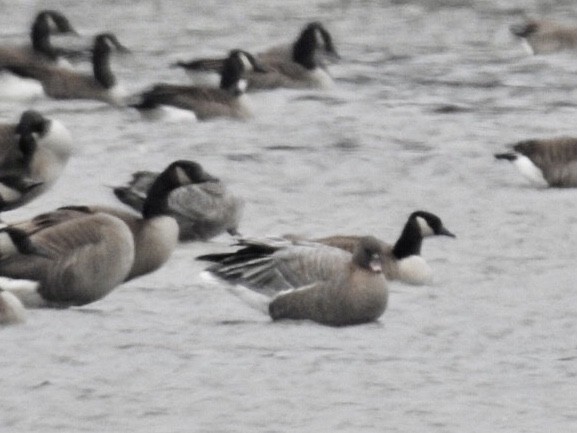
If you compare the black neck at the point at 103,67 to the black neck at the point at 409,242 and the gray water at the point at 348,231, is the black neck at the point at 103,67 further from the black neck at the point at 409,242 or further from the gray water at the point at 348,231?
the black neck at the point at 409,242

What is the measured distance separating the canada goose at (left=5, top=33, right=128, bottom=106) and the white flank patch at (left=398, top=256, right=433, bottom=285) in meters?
8.96

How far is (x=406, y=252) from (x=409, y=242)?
0.09m

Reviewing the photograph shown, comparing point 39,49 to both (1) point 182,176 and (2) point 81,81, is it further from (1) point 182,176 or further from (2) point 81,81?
(1) point 182,176

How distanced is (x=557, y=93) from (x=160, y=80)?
15.6 feet

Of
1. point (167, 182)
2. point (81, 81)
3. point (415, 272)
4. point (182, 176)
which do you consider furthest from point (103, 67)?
point (415, 272)

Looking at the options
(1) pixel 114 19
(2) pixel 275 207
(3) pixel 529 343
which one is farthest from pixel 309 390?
(1) pixel 114 19

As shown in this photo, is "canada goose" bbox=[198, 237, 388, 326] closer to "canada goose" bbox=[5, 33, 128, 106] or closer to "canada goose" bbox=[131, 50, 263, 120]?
"canada goose" bbox=[131, 50, 263, 120]

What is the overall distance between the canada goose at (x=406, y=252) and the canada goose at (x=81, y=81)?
27.6ft

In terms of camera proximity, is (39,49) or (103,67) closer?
(103,67)

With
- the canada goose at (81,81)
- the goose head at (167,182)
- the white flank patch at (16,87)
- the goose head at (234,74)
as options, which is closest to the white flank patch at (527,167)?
the goose head at (167,182)

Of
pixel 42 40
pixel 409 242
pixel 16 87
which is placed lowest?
pixel 16 87

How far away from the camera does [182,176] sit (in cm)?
1429

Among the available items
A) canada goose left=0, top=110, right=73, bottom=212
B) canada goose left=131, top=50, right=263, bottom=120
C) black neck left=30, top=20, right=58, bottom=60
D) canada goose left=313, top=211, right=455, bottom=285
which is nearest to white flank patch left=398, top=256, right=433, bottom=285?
canada goose left=313, top=211, right=455, bottom=285

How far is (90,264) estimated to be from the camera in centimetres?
1262
